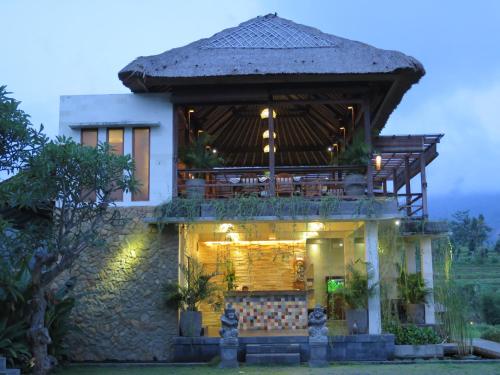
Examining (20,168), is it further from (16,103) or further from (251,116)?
(251,116)

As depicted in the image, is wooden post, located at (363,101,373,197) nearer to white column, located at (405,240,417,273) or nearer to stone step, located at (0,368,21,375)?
white column, located at (405,240,417,273)

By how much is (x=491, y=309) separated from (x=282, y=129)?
10727 mm

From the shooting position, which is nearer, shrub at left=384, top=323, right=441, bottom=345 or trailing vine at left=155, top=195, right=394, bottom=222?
trailing vine at left=155, top=195, right=394, bottom=222

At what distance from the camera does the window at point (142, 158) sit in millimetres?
12266

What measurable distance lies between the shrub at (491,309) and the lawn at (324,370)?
12.3 m

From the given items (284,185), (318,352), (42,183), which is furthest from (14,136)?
(284,185)

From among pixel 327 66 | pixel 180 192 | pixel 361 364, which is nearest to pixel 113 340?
pixel 180 192

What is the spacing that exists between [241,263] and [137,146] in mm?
4952

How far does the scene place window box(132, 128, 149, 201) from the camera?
40.2 feet

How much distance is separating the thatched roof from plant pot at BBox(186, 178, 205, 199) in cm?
184

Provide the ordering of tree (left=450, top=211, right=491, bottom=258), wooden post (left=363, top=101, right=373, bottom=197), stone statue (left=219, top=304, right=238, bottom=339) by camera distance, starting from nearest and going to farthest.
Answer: stone statue (left=219, top=304, right=238, bottom=339), wooden post (left=363, top=101, right=373, bottom=197), tree (left=450, top=211, right=491, bottom=258)

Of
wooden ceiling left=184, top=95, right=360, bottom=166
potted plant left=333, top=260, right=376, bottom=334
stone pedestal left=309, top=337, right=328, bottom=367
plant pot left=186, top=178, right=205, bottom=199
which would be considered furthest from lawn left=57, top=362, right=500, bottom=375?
wooden ceiling left=184, top=95, right=360, bottom=166

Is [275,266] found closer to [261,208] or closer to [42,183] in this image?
[261,208]

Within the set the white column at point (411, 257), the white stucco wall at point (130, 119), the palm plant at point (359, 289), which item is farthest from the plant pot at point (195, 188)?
the white column at point (411, 257)
